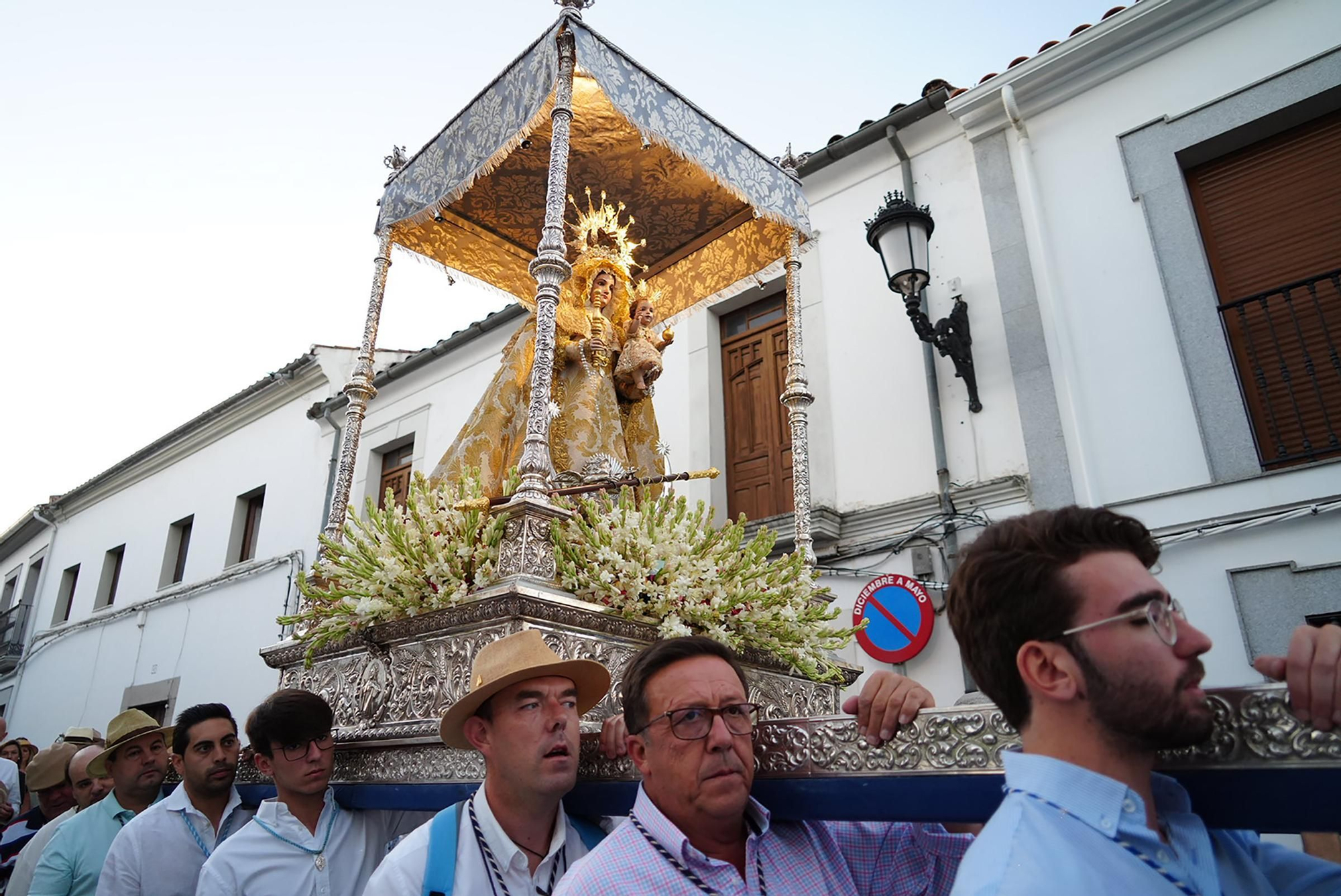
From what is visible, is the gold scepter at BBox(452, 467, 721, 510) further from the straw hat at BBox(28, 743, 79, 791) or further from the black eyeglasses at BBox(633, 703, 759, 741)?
the straw hat at BBox(28, 743, 79, 791)

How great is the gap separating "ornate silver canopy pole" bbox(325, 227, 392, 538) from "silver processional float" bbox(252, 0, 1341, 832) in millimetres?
14

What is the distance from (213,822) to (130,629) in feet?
40.8

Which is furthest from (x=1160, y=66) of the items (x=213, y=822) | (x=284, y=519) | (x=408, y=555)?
(x=284, y=519)

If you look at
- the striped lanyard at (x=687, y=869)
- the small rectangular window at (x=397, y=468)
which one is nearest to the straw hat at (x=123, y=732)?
the striped lanyard at (x=687, y=869)

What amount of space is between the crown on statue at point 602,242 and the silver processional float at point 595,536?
2 cm

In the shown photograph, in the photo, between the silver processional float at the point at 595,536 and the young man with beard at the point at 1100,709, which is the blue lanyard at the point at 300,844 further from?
the young man with beard at the point at 1100,709

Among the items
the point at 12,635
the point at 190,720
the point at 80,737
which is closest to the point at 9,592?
the point at 12,635

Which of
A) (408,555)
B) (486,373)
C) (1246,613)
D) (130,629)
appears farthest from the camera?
(130,629)

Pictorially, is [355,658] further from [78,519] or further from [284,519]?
[78,519]

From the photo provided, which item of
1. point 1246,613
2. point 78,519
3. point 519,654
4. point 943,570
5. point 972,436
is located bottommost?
point 519,654

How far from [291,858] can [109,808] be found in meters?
1.40

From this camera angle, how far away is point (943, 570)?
19.2ft

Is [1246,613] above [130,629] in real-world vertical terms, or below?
below

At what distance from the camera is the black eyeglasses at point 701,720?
1.69 metres
